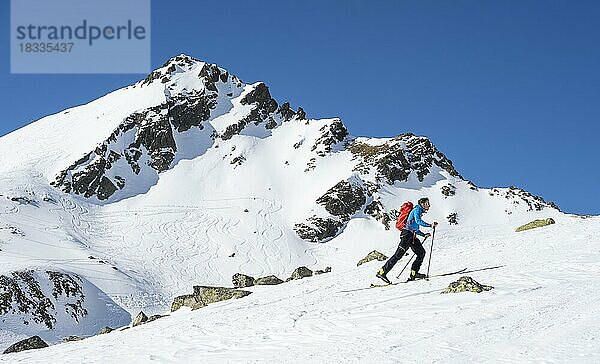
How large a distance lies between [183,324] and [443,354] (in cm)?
742

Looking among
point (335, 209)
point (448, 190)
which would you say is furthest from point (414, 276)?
point (448, 190)

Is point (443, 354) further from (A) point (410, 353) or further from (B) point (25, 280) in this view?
(B) point (25, 280)

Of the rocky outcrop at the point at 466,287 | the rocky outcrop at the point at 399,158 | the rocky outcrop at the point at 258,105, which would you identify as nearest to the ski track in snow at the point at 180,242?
the rocky outcrop at the point at 399,158

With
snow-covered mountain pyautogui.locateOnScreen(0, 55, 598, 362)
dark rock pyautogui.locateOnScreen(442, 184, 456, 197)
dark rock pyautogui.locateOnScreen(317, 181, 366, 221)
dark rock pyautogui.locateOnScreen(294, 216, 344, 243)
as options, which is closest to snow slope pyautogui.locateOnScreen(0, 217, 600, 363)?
snow-covered mountain pyautogui.locateOnScreen(0, 55, 598, 362)

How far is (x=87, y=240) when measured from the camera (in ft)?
192

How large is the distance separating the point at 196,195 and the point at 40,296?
40.7m

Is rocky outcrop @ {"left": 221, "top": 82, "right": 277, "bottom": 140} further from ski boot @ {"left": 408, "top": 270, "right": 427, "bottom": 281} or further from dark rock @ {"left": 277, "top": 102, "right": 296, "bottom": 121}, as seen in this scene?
ski boot @ {"left": 408, "top": 270, "right": 427, "bottom": 281}

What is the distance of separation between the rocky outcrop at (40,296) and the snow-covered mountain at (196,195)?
0.29 metres

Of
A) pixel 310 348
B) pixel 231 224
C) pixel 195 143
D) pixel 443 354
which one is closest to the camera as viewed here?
pixel 443 354

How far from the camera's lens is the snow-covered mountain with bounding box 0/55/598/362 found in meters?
49.8

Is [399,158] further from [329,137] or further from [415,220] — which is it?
[415,220]

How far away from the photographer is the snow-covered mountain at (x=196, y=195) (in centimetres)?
4981

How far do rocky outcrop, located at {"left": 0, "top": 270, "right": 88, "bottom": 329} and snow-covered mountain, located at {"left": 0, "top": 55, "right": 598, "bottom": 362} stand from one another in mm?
286

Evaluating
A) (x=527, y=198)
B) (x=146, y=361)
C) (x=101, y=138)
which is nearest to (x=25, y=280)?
(x=146, y=361)
